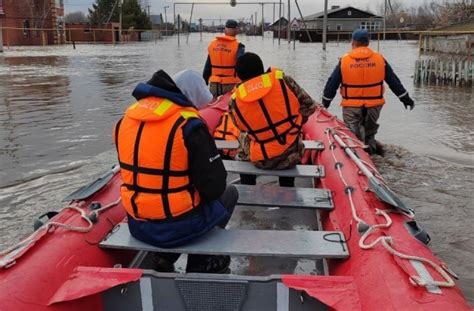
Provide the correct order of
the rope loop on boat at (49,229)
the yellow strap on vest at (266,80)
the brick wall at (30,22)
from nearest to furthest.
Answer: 1. the rope loop on boat at (49,229)
2. the yellow strap on vest at (266,80)
3. the brick wall at (30,22)

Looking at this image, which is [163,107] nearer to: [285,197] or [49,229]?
[49,229]

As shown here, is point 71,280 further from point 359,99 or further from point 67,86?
point 67,86

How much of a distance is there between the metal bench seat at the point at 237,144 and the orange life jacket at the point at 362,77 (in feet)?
4.65

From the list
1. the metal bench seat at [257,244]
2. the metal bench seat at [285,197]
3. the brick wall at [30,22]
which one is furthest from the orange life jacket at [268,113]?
the brick wall at [30,22]

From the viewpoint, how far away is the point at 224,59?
751 centimetres

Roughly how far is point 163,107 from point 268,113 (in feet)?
4.76

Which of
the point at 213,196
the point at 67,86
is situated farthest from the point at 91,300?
the point at 67,86

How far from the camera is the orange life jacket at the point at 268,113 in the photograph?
3721mm

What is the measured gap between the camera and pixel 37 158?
6992 millimetres

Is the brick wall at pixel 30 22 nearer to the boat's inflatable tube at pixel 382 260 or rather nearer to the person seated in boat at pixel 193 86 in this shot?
the person seated in boat at pixel 193 86

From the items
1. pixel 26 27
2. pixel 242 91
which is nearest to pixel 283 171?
pixel 242 91

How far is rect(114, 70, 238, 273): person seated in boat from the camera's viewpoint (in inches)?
97.1

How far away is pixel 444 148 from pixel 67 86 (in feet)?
34.5

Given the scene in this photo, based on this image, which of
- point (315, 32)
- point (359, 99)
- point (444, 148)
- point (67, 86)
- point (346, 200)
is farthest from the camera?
point (315, 32)
